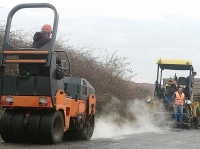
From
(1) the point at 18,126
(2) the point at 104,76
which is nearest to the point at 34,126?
(1) the point at 18,126

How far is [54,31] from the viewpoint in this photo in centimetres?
946

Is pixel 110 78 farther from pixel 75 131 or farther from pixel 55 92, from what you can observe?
pixel 55 92

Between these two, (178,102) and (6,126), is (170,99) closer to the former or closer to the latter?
(178,102)

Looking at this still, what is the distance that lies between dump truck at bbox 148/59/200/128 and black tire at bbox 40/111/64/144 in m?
9.82

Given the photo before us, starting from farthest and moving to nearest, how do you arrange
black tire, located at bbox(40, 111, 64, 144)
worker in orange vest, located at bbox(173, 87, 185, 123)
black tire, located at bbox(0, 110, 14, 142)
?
worker in orange vest, located at bbox(173, 87, 185, 123) → black tire, located at bbox(0, 110, 14, 142) → black tire, located at bbox(40, 111, 64, 144)

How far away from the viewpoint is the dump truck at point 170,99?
19.2 meters

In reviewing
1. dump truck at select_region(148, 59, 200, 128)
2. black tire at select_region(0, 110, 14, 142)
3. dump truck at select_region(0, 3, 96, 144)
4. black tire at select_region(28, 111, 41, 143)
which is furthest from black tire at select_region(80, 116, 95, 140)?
dump truck at select_region(148, 59, 200, 128)

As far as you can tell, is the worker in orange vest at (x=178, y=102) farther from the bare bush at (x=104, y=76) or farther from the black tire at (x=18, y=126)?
the black tire at (x=18, y=126)

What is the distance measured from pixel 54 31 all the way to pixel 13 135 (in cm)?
219

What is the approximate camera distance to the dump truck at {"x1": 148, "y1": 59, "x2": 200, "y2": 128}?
19250 millimetres

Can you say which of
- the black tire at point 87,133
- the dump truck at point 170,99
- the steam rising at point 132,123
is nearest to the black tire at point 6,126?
the black tire at point 87,133

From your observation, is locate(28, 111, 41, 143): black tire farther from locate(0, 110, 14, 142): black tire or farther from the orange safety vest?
the orange safety vest

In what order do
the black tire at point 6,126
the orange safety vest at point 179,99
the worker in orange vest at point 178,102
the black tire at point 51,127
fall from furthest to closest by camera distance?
the orange safety vest at point 179,99
the worker in orange vest at point 178,102
the black tire at point 6,126
the black tire at point 51,127

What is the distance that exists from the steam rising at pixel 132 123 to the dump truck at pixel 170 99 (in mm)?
429
